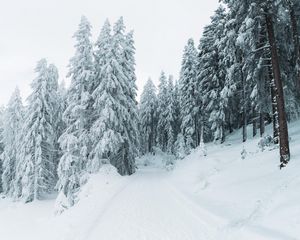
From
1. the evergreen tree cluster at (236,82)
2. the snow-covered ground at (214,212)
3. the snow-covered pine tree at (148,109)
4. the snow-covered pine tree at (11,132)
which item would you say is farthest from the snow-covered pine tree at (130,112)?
the snow-covered pine tree at (148,109)

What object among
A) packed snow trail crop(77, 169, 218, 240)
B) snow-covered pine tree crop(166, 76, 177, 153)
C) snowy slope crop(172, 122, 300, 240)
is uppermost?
snow-covered pine tree crop(166, 76, 177, 153)

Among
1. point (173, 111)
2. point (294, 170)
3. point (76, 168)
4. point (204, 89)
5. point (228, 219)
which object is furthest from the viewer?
point (173, 111)

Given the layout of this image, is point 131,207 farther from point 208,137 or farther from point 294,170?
point 208,137

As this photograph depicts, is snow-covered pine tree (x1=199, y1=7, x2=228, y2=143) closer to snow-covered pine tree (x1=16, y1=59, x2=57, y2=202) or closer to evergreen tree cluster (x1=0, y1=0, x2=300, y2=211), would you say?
evergreen tree cluster (x1=0, y1=0, x2=300, y2=211)

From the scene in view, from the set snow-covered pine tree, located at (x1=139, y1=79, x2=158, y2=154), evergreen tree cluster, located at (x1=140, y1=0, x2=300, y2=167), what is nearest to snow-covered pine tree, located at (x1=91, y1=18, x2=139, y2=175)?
evergreen tree cluster, located at (x1=140, y1=0, x2=300, y2=167)

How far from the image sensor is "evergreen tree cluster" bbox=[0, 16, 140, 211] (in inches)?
1079

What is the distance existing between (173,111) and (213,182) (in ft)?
150

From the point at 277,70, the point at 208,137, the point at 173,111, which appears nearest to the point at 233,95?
the point at 208,137

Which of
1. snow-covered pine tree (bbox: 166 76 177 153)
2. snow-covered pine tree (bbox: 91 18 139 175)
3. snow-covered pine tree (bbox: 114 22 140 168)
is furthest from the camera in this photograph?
snow-covered pine tree (bbox: 166 76 177 153)

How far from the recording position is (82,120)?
28.2m

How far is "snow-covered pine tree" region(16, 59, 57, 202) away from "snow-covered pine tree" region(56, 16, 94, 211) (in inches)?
261

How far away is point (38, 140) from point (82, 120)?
8.72 meters

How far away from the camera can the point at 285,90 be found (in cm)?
2198

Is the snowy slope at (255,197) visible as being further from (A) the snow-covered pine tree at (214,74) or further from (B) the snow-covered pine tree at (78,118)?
(A) the snow-covered pine tree at (214,74)
